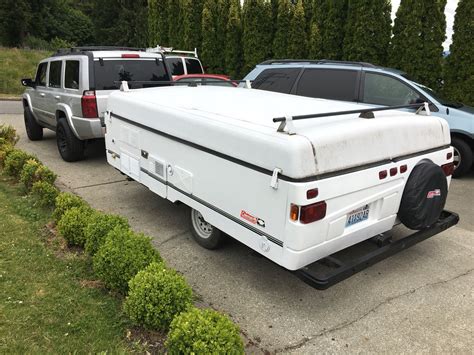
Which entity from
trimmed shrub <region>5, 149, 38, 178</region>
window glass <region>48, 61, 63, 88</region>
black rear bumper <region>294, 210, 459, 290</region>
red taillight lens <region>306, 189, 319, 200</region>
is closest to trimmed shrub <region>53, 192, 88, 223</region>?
trimmed shrub <region>5, 149, 38, 178</region>

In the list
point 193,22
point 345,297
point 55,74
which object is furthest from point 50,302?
point 193,22

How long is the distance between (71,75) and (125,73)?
3.38 ft

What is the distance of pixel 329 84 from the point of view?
702 centimetres

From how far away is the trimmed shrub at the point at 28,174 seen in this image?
5580mm

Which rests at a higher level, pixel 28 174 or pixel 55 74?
pixel 55 74

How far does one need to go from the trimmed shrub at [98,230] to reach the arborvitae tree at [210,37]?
12334 mm

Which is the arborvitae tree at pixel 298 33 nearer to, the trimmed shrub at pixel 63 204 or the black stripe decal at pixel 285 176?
the black stripe decal at pixel 285 176

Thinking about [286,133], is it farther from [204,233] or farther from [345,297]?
[204,233]

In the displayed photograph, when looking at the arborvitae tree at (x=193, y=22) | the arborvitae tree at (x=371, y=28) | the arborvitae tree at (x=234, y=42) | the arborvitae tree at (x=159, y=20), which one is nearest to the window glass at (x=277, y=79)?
the arborvitae tree at (x=371, y=28)

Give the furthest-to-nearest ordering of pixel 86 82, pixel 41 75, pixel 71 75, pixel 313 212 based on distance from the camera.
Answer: pixel 41 75, pixel 71 75, pixel 86 82, pixel 313 212

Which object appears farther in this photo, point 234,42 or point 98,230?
point 234,42

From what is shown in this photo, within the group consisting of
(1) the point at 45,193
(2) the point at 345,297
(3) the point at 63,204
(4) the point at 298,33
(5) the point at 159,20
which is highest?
(5) the point at 159,20

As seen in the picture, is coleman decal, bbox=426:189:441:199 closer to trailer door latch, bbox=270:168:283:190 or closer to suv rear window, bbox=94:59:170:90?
trailer door latch, bbox=270:168:283:190

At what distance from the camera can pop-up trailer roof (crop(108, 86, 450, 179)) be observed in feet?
9.35
